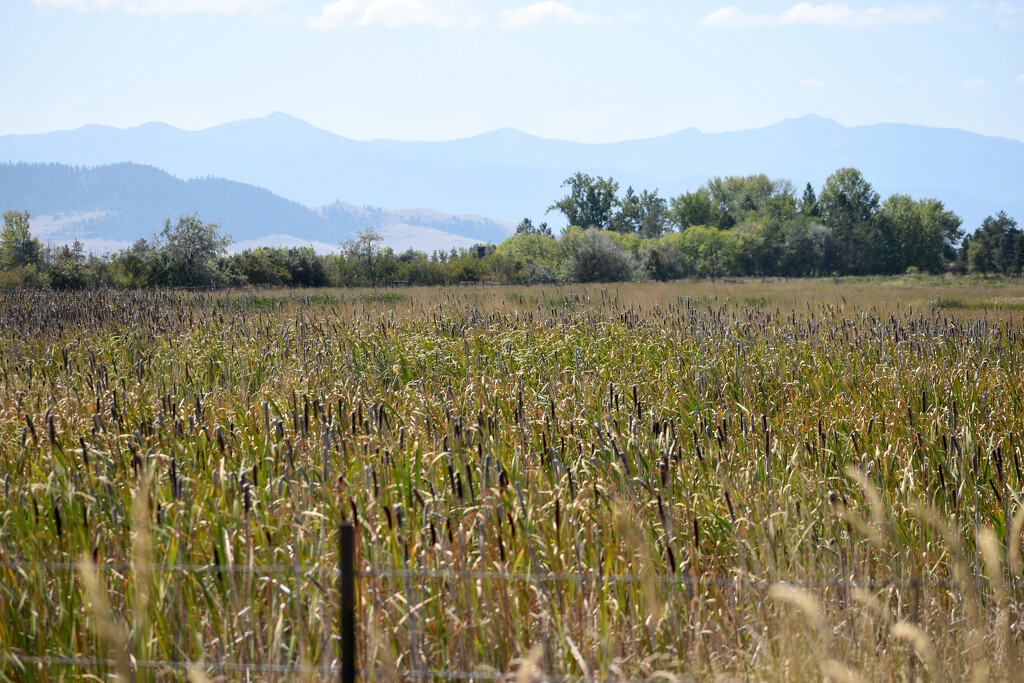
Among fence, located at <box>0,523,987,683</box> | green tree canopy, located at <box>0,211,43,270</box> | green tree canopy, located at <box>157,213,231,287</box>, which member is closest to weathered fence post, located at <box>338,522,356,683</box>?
fence, located at <box>0,523,987,683</box>

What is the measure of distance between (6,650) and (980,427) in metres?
6.35

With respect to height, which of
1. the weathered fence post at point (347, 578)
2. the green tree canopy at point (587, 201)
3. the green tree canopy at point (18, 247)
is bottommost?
the weathered fence post at point (347, 578)

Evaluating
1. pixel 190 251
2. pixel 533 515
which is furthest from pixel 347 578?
pixel 190 251

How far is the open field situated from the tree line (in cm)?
2644

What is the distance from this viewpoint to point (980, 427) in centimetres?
572

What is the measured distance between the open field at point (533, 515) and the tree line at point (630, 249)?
26.4 metres

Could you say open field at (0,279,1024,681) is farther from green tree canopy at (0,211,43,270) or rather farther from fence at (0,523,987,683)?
green tree canopy at (0,211,43,270)

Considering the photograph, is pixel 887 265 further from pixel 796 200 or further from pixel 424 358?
pixel 424 358

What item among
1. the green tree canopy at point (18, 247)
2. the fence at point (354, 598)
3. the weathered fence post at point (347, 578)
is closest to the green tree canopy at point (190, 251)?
the green tree canopy at point (18, 247)

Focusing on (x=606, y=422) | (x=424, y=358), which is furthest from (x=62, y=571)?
(x=424, y=358)

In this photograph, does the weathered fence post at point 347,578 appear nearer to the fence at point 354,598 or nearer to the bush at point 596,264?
the fence at point 354,598

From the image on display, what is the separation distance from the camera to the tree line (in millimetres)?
34188

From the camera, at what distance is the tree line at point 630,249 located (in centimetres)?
3419

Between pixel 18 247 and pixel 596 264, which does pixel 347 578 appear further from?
pixel 18 247
